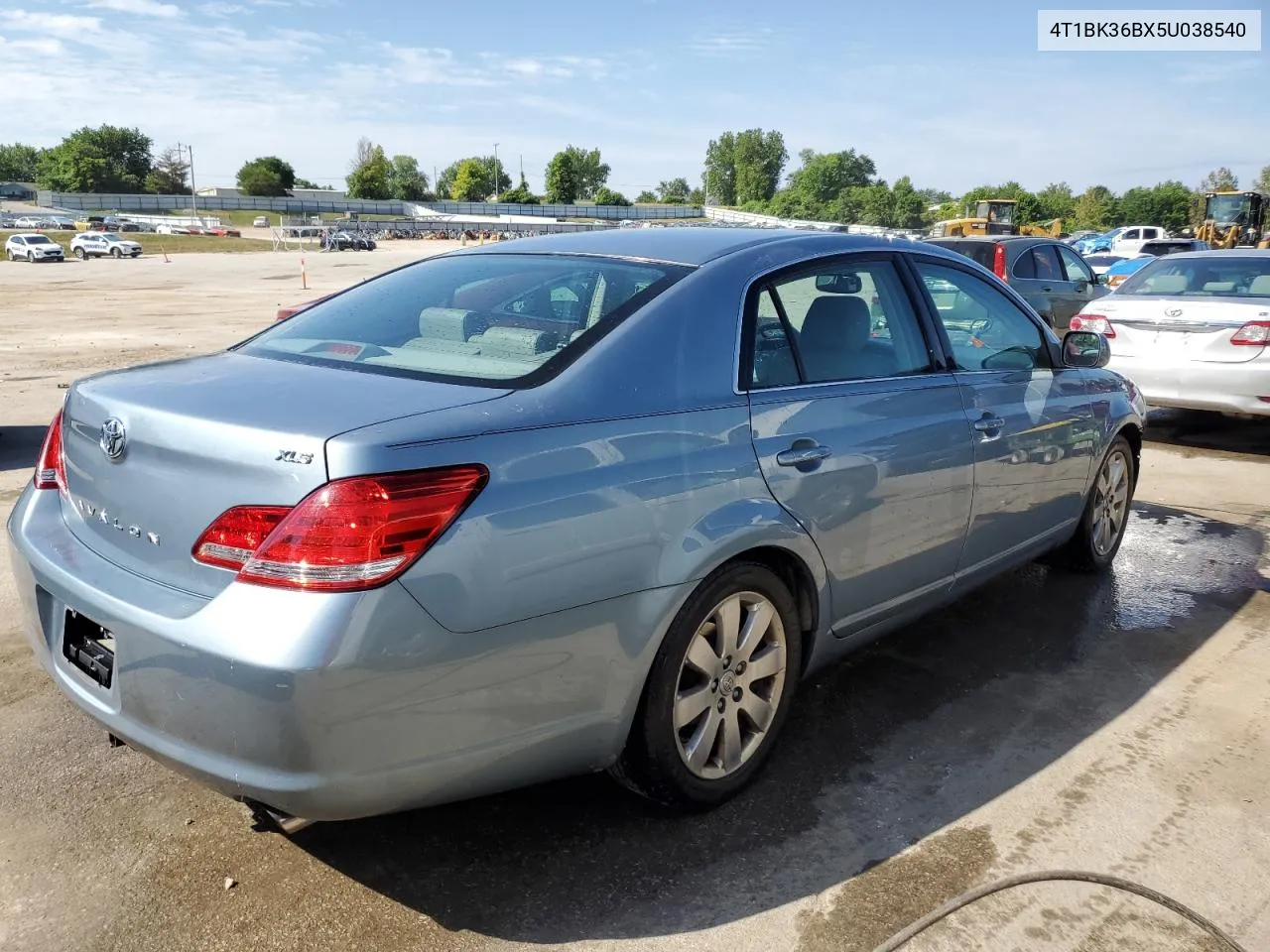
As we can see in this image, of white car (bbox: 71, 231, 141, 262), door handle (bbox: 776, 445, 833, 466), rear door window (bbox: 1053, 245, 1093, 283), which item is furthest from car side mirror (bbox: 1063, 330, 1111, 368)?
white car (bbox: 71, 231, 141, 262)

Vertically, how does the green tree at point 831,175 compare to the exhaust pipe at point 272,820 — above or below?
above

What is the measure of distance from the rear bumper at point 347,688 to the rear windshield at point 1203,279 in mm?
7888

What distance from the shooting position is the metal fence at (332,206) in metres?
110

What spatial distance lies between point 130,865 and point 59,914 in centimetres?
21

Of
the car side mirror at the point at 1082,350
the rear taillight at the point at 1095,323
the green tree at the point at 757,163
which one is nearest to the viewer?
the car side mirror at the point at 1082,350

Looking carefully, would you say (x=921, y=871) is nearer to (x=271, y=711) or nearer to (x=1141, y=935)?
(x=1141, y=935)

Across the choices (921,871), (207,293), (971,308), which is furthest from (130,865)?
(207,293)

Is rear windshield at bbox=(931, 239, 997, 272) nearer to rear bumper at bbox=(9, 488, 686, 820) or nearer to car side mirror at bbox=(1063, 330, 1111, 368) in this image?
car side mirror at bbox=(1063, 330, 1111, 368)

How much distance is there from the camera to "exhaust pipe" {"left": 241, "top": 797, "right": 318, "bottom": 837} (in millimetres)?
2335

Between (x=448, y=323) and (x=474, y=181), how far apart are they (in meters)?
152

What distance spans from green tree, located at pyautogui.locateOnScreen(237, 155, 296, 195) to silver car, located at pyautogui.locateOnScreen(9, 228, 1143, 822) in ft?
467

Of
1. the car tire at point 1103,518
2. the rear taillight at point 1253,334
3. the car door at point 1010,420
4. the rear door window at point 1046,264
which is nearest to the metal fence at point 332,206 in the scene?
the rear door window at point 1046,264

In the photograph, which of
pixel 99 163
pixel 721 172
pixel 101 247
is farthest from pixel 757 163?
pixel 101 247

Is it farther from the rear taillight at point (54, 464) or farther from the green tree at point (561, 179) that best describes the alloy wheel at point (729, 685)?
the green tree at point (561, 179)
